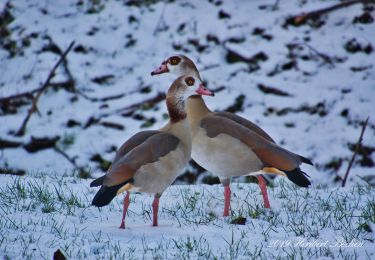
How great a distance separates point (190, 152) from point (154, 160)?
581 mm

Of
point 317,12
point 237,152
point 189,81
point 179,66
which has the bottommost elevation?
point 317,12

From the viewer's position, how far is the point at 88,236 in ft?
15.6

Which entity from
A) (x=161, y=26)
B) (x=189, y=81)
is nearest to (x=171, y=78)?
(x=161, y=26)

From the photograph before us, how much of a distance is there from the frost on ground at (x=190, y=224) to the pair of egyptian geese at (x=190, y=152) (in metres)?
0.30

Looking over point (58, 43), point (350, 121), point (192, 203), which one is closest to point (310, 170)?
point (350, 121)

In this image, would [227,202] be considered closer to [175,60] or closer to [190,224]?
[190,224]

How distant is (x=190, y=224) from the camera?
5203mm

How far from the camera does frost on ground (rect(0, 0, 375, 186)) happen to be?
887 cm

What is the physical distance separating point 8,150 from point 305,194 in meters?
4.71

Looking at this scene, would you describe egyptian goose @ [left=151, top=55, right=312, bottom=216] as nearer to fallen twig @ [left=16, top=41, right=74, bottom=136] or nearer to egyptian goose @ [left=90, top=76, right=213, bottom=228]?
egyptian goose @ [left=90, top=76, right=213, bottom=228]

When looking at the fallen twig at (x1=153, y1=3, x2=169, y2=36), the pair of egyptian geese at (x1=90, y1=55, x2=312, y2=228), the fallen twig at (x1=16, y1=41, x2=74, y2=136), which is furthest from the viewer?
the fallen twig at (x1=153, y1=3, x2=169, y2=36)

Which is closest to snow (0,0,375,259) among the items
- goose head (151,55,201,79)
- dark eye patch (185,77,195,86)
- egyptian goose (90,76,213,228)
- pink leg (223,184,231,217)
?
pink leg (223,184,231,217)

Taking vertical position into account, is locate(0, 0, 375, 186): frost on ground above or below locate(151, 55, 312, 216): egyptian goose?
below

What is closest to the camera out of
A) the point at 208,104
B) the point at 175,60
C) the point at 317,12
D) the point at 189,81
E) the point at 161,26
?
the point at 189,81
